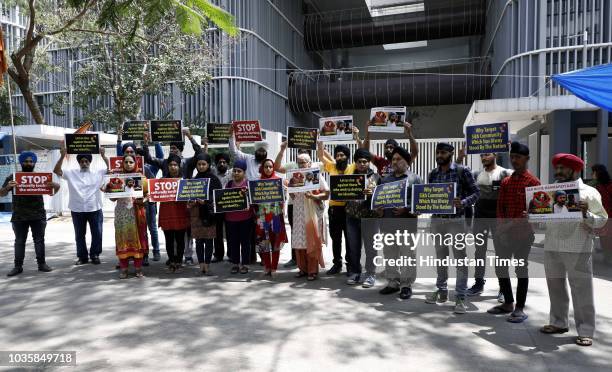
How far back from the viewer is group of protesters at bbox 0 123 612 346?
12.8 feet

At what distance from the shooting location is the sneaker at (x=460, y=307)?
4.59 metres

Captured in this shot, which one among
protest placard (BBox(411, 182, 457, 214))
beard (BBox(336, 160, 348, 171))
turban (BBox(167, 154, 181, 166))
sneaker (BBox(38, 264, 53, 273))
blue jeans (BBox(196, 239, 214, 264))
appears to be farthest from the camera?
turban (BBox(167, 154, 181, 166))

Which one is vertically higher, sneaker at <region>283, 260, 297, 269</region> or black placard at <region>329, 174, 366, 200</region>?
black placard at <region>329, 174, 366, 200</region>

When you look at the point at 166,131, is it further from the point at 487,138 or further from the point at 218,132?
the point at 487,138

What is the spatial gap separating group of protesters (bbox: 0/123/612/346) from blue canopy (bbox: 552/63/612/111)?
3.30ft

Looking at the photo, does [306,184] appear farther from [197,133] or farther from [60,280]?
[197,133]

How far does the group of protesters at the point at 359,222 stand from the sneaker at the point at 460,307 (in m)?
0.01

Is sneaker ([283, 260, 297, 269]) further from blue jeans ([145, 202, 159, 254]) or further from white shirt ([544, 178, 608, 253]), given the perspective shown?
white shirt ([544, 178, 608, 253])

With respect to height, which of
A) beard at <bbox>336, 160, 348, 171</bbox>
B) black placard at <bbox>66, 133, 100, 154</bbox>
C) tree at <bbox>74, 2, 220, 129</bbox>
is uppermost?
tree at <bbox>74, 2, 220, 129</bbox>

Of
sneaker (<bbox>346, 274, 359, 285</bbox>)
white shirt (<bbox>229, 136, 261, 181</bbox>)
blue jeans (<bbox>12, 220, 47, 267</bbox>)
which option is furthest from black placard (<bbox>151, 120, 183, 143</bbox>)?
sneaker (<bbox>346, 274, 359, 285</bbox>)

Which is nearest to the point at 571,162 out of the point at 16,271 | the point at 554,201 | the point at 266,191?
the point at 554,201

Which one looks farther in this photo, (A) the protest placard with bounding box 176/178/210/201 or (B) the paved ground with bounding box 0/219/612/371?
(A) the protest placard with bounding box 176/178/210/201

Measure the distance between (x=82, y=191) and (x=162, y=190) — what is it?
1.59 metres

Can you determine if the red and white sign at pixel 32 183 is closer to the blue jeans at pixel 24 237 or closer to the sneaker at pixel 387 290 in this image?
the blue jeans at pixel 24 237
